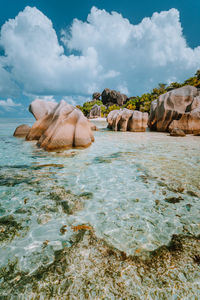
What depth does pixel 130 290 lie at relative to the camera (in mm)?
1537

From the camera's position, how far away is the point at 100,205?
9.89 ft

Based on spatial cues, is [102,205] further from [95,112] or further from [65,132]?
[95,112]

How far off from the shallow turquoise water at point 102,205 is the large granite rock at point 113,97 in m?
77.3

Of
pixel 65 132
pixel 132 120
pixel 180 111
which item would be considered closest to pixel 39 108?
pixel 65 132

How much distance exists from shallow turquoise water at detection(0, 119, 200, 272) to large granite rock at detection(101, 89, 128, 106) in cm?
7732

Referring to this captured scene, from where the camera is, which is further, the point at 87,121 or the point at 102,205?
the point at 87,121

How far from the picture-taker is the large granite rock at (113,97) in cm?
7762

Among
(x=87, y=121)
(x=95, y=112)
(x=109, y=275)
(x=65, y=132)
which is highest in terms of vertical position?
(x=95, y=112)

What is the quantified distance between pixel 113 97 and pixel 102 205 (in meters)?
80.5

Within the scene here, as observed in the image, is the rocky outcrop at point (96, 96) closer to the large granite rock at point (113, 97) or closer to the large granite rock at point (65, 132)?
the large granite rock at point (113, 97)

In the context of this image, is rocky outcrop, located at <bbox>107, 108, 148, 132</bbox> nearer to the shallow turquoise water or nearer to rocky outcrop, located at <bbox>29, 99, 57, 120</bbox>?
rocky outcrop, located at <bbox>29, 99, 57, 120</bbox>

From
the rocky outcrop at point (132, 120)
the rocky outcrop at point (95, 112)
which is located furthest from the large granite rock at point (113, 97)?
the rocky outcrop at point (132, 120)

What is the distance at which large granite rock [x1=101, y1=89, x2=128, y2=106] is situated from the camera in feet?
255

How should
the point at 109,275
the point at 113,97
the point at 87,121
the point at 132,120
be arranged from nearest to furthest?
the point at 109,275, the point at 87,121, the point at 132,120, the point at 113,97
